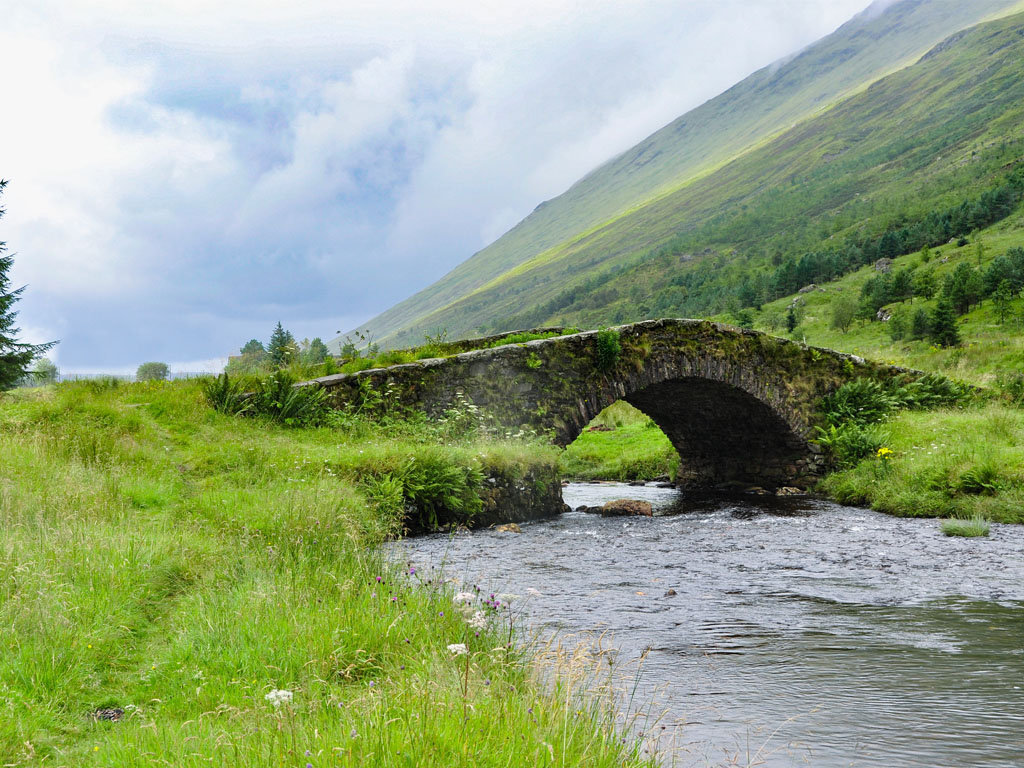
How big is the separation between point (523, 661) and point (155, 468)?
280 inches

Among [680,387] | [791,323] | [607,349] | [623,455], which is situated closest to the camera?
[607,349]

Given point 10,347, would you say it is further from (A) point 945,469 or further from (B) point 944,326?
(B) point 944,326

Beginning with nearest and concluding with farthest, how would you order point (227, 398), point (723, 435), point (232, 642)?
point (232, 642) < point (227, 398) < point (723, 435)

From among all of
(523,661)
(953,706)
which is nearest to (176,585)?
(523,661)

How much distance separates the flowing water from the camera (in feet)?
13.1

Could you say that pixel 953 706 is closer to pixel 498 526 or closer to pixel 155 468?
pixel 498 526

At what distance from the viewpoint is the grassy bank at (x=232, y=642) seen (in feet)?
8.91

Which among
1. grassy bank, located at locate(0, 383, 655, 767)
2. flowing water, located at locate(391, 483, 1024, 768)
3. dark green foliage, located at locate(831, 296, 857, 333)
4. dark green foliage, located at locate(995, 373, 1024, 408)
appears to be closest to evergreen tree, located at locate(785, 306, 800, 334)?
dark green foliage, located at locate(831, 296, 857, 333)

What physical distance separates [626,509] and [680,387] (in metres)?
4.40

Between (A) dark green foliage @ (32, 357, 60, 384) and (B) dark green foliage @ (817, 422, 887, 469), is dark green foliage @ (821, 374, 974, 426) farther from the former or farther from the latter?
(A) dark green foliage @ (32, 357, 60, 384)

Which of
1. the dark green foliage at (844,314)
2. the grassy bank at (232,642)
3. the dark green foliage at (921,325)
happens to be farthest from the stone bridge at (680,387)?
the dark green foliage at (844,314)

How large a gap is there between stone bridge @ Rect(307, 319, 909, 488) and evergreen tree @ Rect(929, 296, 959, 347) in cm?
2652

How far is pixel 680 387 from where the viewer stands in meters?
18.0

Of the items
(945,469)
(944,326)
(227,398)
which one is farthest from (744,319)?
(227,398)
